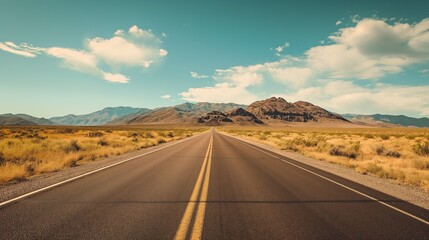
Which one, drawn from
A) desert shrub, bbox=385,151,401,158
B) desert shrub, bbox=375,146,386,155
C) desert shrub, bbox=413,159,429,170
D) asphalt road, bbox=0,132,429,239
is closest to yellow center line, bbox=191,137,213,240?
asphalt road, bbox=0,132,429,239

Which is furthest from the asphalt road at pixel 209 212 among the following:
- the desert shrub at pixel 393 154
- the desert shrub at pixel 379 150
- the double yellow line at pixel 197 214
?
the desert shrub at pixel 379 150

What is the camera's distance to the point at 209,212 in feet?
18.1

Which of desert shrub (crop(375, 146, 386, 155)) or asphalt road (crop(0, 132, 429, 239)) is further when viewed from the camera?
desert shrub (crop(375, 146, 386, 155))

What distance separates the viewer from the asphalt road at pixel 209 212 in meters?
4.51

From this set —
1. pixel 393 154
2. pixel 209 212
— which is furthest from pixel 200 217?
pixel 393 154

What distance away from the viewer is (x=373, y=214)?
576 cm

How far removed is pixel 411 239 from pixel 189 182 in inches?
234

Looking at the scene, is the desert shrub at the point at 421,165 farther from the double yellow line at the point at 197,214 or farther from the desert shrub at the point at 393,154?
the double yellow line at the point at 197,214

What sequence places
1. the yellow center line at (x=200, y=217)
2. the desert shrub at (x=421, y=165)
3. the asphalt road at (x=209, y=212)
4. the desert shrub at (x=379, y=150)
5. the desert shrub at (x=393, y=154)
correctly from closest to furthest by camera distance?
the yellow center line at (x=200, y=217)
the asphalt road at (x=209, y=212)
the desert shrub at (x=421, y=165)
the desert shrub at (x=393, y=154)
the desert shrub at (x=379, y=150)

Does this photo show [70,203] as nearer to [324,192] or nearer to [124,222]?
[124,222]

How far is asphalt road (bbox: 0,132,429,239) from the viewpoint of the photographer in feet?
14.8

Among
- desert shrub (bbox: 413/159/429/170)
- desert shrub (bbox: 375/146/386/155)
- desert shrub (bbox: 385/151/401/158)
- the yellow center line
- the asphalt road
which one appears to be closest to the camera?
the yellow center line

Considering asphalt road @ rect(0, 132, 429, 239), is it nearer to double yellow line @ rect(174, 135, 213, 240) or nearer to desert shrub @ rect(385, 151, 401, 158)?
double yellow line @ rect(174, 135, 213, 240)

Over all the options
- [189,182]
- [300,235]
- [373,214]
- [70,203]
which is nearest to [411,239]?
[373,214]
